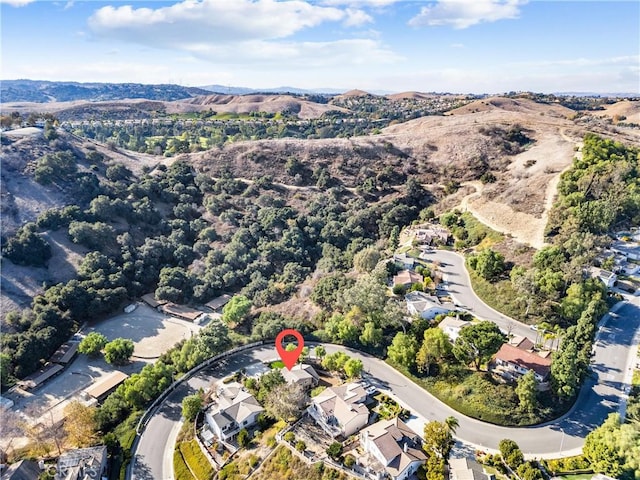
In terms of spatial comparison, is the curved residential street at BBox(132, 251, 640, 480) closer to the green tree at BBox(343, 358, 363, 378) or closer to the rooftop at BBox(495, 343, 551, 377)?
the green tree at BBox(343, 358, 363, 378)

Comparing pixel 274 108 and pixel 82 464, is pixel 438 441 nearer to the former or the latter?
pixel 82 464

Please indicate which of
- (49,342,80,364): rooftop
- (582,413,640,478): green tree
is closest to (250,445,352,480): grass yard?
(582,413,640,478): green tree

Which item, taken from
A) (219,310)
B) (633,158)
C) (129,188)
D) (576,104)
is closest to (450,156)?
(633,158)

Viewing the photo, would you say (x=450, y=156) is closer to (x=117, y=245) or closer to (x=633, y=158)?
(x=633, y=158)

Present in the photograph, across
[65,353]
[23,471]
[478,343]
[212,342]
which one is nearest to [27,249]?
[65,353]

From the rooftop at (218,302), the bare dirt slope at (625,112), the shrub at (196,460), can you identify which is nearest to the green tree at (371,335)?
the shrub at (196,460)
